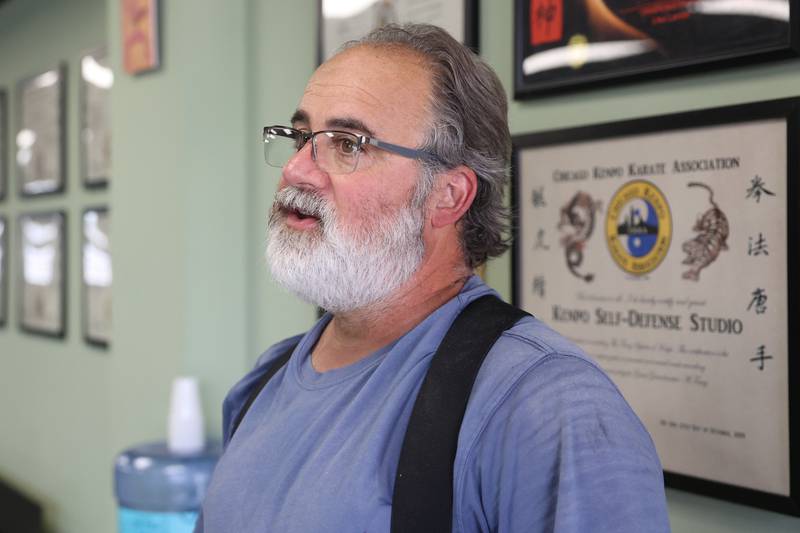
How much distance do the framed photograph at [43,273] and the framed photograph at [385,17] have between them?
1731mm

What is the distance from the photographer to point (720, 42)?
1137 mm

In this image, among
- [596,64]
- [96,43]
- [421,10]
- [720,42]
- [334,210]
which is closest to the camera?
[334,210]

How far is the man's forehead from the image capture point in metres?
1.02

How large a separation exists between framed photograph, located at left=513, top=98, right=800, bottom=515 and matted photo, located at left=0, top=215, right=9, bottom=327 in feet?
9.89

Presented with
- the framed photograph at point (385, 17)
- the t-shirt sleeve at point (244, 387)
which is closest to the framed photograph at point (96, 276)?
the framed photograph at point (385, 17)

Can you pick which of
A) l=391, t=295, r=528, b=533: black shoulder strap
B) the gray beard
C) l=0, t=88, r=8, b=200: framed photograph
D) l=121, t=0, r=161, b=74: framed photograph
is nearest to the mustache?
the gray beard

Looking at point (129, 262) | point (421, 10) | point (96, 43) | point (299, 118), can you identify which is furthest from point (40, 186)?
point (299, 118)

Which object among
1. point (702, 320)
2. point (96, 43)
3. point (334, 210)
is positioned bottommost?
point (702, 320)

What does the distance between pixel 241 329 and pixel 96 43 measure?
1384 millimetres

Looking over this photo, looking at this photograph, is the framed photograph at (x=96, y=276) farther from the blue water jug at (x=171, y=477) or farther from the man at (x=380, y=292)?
the man at (x=380, y=292)

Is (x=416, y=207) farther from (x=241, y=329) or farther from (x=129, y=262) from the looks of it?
(x=129, y=262)

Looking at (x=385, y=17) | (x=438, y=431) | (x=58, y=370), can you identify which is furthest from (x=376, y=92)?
(x=58, y=370)

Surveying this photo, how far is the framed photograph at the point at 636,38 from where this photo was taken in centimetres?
109

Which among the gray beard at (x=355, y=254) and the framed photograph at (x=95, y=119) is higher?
the framed photograph at (x=95, y=119)
